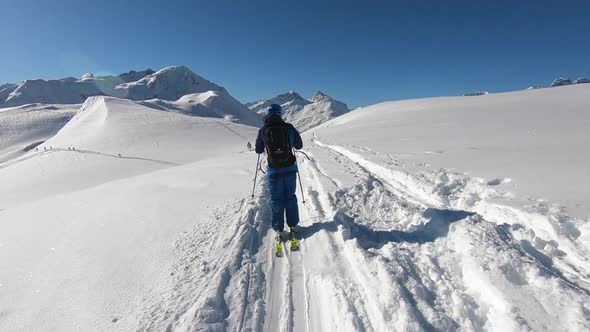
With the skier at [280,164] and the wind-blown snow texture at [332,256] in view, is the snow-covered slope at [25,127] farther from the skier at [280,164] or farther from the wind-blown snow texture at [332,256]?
the skier at [280,164]

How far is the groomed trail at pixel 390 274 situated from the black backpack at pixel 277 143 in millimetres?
1388

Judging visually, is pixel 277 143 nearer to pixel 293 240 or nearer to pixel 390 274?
pixel 293 240

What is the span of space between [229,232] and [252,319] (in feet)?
8.00

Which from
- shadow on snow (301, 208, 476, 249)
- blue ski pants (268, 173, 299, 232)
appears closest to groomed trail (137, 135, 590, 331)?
shadow on snow (301, 208, 476, 249)

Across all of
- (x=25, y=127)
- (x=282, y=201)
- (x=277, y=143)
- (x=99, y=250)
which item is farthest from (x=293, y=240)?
(x=25, y=127)

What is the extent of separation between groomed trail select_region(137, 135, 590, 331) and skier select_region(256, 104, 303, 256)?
0.39 metres

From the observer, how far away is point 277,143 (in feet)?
17.7

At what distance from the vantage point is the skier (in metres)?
5.41

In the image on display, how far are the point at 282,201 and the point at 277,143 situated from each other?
3.49 feet

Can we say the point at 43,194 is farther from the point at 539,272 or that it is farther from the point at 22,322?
the point at 539,272

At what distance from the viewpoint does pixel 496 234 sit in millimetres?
4402

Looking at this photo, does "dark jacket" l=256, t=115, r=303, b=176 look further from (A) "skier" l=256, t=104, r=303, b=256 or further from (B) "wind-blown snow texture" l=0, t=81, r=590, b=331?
(B) "wind-blown snow texture" l=0, t=81, r=590, b=331

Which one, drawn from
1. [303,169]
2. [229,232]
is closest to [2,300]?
[229,232]

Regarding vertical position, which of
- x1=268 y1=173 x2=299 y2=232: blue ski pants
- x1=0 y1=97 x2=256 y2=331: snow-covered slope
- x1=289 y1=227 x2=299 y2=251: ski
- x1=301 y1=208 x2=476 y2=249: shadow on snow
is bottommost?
x1=0 y1=97 x2=256 y2=331: snow-covered slope
